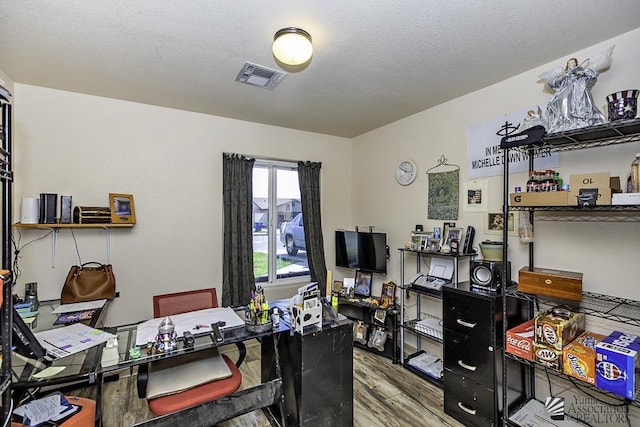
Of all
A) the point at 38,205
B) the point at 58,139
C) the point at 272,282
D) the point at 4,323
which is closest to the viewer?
the point at 4,323

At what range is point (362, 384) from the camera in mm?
2713

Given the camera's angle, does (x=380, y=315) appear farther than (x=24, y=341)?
Yes

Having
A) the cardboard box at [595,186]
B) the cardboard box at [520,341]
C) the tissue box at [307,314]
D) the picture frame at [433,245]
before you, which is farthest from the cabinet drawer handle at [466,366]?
the cardboard box at [595,186]

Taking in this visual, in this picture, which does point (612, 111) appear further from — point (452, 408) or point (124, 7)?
point (124, 7)

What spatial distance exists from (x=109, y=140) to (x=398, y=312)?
3.28m

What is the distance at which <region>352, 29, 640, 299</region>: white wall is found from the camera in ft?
6.25

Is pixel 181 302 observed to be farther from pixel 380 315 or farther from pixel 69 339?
pixel 380 315

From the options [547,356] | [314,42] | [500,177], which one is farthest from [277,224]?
[547,356]

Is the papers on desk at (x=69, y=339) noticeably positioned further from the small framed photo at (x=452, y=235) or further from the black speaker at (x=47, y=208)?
the small framed photo at (x=452, y=235)

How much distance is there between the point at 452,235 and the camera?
2812 mm

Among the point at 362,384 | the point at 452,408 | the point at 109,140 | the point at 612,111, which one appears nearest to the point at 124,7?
the point at 109,140

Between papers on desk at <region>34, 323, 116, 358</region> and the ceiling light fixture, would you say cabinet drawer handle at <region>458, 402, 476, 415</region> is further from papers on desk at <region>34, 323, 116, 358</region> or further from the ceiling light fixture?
the ceiling light fixture

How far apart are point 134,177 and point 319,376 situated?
2.51 meters

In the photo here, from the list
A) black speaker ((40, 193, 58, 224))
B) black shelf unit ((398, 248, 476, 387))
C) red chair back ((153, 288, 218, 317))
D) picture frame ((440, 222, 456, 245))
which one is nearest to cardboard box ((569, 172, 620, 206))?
black shelf unit ((398, 248, 476, 387))
